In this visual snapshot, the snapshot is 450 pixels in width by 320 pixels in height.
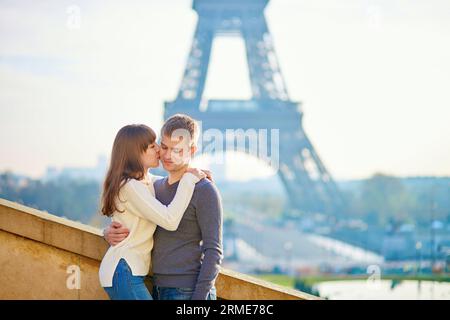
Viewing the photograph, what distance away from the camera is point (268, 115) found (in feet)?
79.7

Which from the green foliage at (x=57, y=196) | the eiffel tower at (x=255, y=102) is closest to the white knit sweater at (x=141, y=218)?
the eiffel tower at (x=255, y=102)

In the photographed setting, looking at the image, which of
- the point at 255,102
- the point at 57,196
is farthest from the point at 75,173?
the point at 255,102

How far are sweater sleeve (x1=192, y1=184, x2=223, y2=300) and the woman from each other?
0.06 meters

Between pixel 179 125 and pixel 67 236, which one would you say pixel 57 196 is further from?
pixel 179 125

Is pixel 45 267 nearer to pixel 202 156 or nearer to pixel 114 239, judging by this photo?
pixel 114 239

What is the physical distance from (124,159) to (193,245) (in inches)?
15.9

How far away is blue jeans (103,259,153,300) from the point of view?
2756mm

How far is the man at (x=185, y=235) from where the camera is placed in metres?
2.68

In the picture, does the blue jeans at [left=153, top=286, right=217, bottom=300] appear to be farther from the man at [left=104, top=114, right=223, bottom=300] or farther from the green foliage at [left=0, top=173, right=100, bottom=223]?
the green foliage at [left=0, top=173, right=100, bottom=223]

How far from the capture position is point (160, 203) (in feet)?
8.96

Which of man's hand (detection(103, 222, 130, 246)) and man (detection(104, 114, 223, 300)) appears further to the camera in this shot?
man's hand (detection(103, 222, 130, 246))

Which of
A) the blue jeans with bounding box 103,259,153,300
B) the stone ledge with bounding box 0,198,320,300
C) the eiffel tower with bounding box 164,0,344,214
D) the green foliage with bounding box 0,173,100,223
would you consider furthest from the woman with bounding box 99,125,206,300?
the green foliage with bounding box 0,173,100,223
